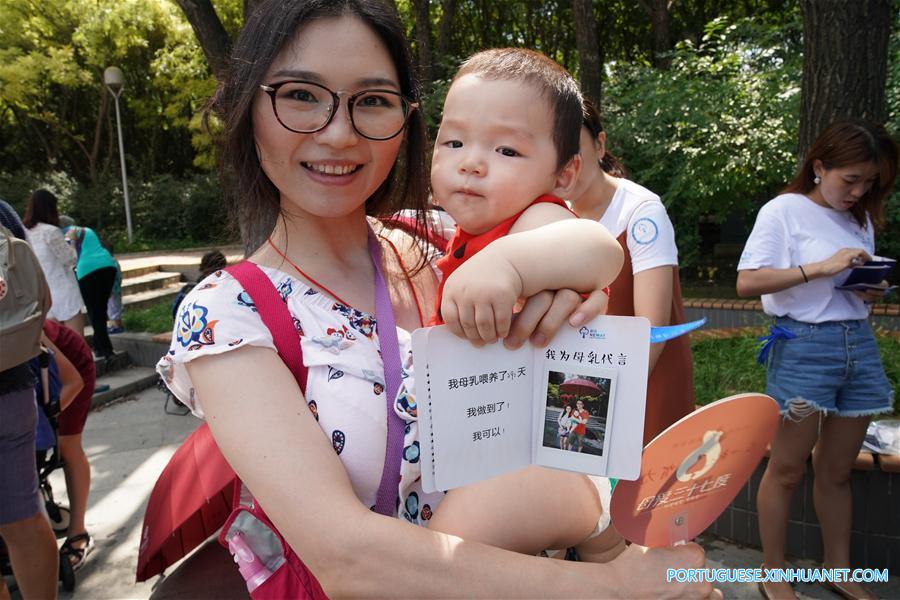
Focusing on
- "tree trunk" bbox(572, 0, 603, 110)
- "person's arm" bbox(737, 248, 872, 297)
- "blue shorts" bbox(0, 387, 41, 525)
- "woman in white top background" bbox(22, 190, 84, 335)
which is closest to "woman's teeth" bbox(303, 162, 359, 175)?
"blue shorts" bbox(0, 387, 41, 525)

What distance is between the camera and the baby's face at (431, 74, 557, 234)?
1271 mm

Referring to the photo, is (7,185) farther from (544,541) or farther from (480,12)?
(544,541)

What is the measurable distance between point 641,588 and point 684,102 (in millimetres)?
8202

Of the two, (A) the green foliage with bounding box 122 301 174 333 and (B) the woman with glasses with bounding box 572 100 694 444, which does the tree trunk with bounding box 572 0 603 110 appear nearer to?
(B) the woman with glasses with bounding box 572 100 694 444

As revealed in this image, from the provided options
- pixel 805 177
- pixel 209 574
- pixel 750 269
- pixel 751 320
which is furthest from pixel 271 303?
pixel 751 320

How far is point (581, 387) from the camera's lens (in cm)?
106

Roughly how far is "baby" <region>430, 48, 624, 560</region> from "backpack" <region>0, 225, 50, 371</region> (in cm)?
202

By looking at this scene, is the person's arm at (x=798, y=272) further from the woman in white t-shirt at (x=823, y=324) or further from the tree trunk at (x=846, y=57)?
the tree trunk at (x=846, y=57)

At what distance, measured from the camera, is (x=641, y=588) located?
42.6 inches

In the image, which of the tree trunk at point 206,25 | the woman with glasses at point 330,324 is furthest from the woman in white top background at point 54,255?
the woman with glasses at point 330,324

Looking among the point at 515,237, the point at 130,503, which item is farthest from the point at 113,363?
the point at 515,237

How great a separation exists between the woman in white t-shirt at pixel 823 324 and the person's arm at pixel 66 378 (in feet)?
10.8

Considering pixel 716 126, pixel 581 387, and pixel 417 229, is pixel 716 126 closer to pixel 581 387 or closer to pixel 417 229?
pixel 417 229

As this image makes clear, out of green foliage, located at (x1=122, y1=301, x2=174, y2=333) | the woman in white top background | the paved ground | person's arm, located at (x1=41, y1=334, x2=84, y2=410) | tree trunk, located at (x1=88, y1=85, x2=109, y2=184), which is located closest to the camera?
the paved ground
